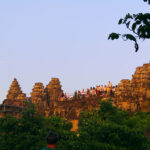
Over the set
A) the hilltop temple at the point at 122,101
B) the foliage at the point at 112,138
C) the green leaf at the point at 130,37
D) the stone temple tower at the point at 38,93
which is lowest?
the foliage at the point at 112,138

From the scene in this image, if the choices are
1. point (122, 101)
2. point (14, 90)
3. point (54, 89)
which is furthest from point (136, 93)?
point (14, 90)

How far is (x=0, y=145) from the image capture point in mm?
40844

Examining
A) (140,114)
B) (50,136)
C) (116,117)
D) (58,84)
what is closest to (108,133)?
(116,117)

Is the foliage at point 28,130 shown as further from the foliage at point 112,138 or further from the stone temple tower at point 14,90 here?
the stone temple tower at point 14,90

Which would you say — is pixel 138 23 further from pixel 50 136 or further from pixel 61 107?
pixel 61 107

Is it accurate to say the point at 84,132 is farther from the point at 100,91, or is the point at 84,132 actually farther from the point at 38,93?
the point at 38,93

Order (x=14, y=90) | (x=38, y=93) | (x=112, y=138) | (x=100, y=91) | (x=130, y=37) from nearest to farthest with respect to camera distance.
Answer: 1. (x=130, y=37)
2. (x=112, y=138)
3. (x=100, y=91)
4. (x=38, y=93)
5. (x=14, y=90)

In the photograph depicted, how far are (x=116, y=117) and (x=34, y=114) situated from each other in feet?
37.2

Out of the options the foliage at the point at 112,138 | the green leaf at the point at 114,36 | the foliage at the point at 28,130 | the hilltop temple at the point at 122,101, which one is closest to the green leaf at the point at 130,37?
the green leaf at the point at 114,36

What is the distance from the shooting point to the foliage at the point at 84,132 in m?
35.2

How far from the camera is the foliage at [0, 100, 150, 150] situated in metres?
35.2

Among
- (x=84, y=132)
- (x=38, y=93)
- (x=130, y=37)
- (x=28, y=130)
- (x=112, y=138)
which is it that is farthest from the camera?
(x=38, y=93)

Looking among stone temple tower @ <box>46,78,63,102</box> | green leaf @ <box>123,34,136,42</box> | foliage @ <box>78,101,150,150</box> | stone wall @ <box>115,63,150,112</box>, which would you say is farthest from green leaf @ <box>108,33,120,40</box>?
stone temple tower @ <box>46,78,63,102</box>

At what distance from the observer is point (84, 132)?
36.4 meters
